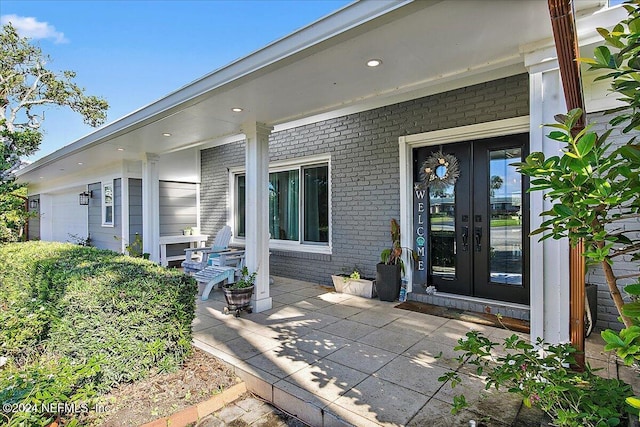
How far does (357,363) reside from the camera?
2.64m

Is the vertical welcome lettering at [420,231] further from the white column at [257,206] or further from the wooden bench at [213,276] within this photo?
the wooden bench at [213,276]

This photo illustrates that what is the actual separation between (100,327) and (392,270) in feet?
10.8

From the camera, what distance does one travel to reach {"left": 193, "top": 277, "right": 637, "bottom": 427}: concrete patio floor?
2.00 m

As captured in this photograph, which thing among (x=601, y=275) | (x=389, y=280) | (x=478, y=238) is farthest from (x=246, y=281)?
(x=601, y=275)

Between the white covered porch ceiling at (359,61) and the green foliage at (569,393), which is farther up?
the white covered porch ceiling at (359,61)

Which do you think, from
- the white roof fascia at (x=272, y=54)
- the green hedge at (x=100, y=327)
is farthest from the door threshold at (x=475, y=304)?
the white roof fascia at (x=272, y=54)

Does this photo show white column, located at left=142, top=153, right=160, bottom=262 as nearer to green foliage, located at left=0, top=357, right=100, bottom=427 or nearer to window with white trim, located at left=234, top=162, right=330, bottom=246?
window with white trim, located at left=234, top=162, right=330, bottom=246

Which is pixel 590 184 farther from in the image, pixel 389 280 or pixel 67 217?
pixel 67 217

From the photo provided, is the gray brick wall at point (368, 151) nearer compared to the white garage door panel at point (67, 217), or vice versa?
the gray brick wall at point (368, 151)

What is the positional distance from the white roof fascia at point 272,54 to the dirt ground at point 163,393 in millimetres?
2416

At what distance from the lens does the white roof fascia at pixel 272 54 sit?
73.7 inches

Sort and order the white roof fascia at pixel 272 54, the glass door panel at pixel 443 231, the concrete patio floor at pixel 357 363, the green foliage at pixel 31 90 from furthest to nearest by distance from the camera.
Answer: the green foliage at pixel 31 90
the glass door panel at pixel 443 231
the concrete patio floor at pixel 357 363
the white roof fascia at pixel 272 54

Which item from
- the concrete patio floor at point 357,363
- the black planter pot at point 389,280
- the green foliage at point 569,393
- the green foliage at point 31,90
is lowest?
the concrete patio floor at point 357,363

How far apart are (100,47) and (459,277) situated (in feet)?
40.0
